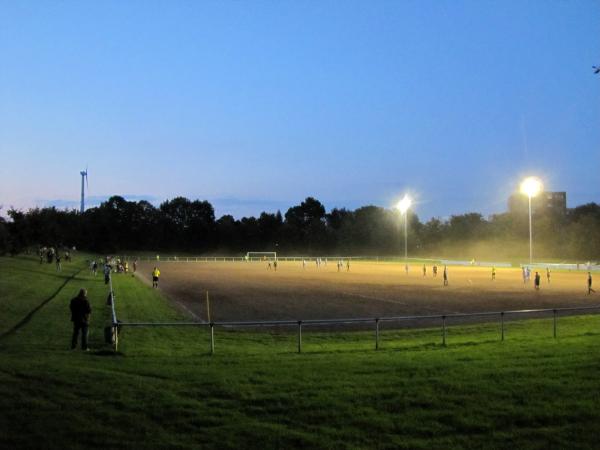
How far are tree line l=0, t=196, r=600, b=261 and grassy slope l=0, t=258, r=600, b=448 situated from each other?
115m

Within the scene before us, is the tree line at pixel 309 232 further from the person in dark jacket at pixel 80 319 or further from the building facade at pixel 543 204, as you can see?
the person in dark jacket at pixel 80 319

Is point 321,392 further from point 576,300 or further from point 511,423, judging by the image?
point 576,300

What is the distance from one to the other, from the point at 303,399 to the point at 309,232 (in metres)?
173

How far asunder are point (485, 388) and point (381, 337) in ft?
37.8

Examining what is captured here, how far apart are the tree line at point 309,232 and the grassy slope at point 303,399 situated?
4524 inches

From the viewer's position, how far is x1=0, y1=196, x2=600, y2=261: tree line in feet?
437

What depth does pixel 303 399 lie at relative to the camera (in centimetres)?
888

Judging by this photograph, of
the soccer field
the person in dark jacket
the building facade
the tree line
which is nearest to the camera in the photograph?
the person in dark jacket

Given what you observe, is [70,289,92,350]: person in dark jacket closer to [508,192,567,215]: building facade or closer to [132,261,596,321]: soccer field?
[132,261,596,321]: soccer field

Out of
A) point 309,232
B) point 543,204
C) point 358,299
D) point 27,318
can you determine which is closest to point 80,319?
point 27,318

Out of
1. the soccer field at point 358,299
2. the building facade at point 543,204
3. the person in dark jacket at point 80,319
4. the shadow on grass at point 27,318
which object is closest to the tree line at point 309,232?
the building facade at point 543,204

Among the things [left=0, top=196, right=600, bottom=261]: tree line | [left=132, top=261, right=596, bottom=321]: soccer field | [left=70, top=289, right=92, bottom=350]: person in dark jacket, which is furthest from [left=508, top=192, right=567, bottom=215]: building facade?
[left=70, top=289, right=92, bottom=350]: person in dark jacket

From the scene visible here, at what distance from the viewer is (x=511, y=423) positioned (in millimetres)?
7691

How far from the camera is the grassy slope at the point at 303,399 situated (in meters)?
7.16
